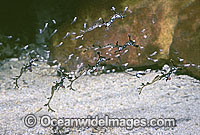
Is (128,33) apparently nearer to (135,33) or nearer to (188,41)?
(135,33)

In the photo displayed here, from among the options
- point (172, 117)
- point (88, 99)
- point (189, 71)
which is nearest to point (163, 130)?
point (172, 117)

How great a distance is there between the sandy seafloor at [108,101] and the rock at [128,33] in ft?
0.96

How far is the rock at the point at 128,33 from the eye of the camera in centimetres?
312

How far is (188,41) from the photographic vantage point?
298cm

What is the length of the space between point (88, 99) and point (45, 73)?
4.45 feet
